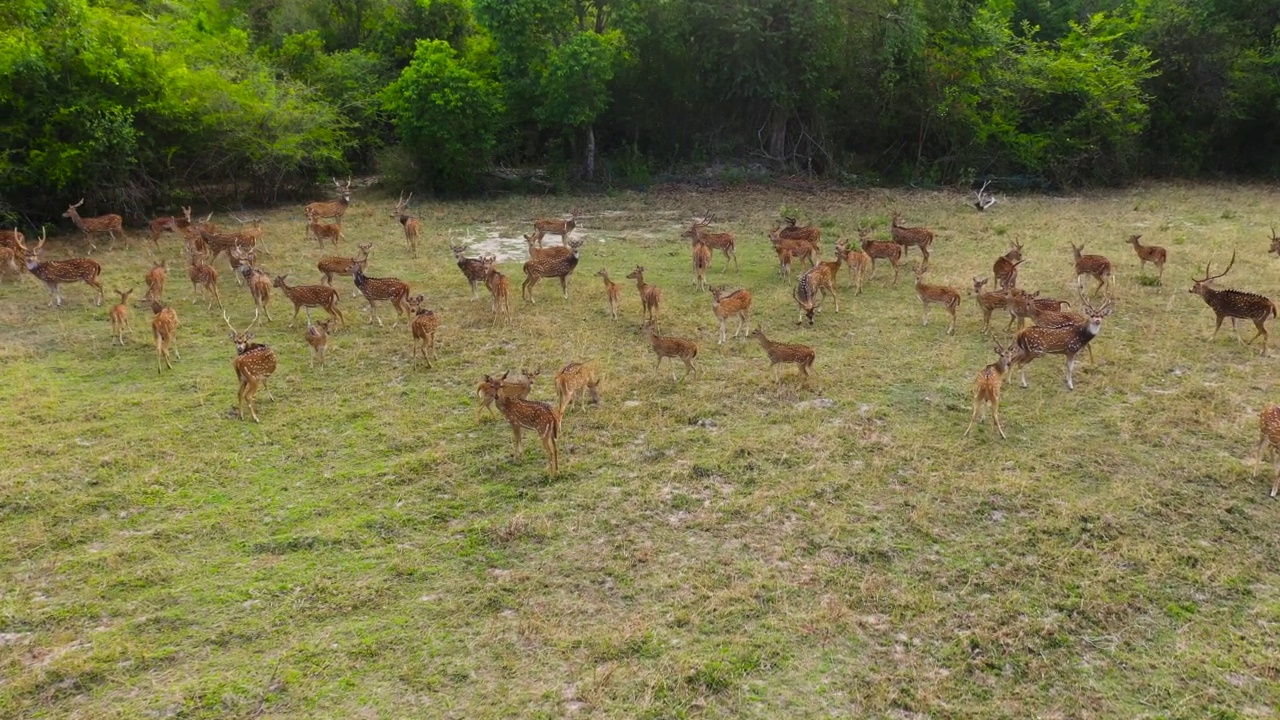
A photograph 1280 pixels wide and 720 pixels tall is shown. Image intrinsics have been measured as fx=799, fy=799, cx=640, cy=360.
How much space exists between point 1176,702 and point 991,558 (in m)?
1.61

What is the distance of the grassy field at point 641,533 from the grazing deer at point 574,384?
10.7 inches

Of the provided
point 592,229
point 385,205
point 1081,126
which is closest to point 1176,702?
point 592,229

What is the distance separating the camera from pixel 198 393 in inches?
385

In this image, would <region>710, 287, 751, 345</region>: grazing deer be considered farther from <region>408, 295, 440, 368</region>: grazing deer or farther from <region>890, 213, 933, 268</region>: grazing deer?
<region>890, 213, 933, 268</region>: grazing deer

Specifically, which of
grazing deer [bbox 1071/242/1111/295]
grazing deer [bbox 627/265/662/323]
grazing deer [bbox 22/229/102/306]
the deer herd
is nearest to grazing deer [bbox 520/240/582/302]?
the deer herd

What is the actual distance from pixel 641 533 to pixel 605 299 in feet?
24.2

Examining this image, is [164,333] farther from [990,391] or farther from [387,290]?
[990,391]

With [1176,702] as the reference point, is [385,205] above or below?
above

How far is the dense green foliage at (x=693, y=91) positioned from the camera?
22078 mm

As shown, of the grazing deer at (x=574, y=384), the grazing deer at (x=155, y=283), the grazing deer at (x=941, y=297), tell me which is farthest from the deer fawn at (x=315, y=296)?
the grazing deer at (x=941, y=297)

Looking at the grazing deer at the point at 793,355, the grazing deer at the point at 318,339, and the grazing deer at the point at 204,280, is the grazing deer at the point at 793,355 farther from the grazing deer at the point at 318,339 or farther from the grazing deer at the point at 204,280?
the grazing deer at the point at 204,280

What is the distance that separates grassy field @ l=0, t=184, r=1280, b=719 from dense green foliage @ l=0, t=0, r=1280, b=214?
11.7 meters

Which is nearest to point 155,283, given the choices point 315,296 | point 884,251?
point 315,296

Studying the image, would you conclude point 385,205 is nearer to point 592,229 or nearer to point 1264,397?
point 592,229
